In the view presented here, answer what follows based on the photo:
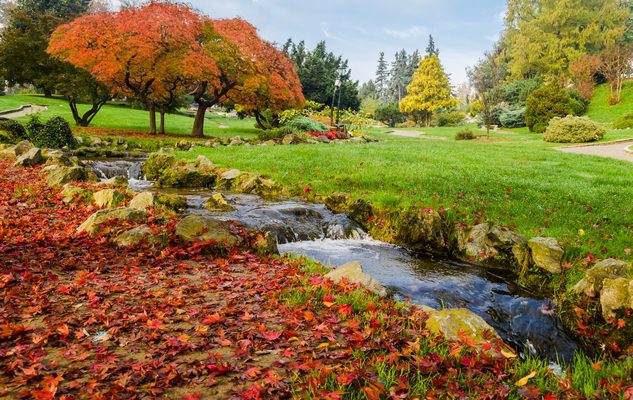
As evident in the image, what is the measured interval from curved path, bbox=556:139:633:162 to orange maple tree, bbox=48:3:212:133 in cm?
2206

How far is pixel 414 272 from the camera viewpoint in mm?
6656

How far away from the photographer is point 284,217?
29.2 feet

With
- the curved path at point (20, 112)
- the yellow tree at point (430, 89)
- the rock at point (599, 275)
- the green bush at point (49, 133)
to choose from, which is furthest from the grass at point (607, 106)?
the curved path at point (20, 112)

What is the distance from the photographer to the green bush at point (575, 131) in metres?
24.7

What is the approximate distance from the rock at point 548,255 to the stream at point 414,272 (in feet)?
1.94

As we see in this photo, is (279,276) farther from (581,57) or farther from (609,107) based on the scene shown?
(581,57)

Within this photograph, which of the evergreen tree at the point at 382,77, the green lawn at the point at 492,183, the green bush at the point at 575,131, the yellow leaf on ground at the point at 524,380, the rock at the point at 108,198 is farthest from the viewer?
the evergreen tree at the point at 382,77

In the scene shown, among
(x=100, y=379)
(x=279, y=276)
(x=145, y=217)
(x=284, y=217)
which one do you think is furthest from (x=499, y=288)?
(x=145, y=217)

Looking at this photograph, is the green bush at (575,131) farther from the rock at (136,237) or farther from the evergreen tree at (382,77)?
the evergreen tree at (382,77)

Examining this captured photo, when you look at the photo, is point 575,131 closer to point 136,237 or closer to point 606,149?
point 606,149

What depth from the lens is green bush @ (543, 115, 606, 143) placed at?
971 inches

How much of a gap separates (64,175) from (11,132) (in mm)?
11919

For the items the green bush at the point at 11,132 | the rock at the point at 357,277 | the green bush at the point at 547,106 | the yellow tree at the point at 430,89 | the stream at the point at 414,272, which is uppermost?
the yellow tree at the point at 430,89

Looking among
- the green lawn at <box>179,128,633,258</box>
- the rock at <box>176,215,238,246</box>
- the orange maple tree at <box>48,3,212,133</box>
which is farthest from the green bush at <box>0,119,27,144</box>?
the rock at <box>176,215,238,246</box>
